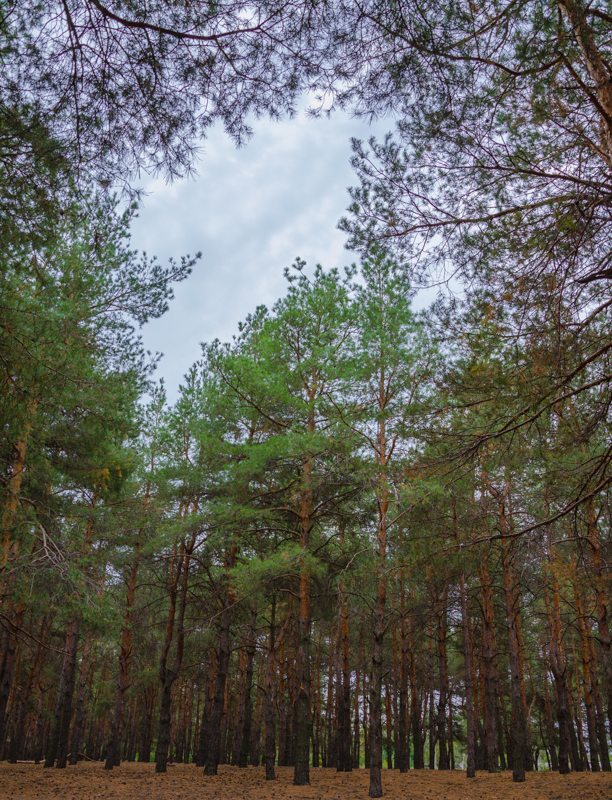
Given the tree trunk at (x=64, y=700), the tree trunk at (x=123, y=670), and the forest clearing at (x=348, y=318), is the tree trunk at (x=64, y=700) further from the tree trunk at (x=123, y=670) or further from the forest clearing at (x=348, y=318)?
the tree trunk at (x=123, y=670)

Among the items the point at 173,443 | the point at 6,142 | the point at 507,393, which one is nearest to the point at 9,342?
the point at 6,142

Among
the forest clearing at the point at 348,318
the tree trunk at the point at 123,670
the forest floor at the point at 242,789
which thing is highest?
the forest clearing at the point at 348,318

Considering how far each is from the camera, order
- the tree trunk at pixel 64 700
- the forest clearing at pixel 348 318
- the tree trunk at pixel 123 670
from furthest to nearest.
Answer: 1. the tree trunk at pixel 123 670
2. the tree trunk at pixel 64 700
3. the forest clearing at pixel 348 318

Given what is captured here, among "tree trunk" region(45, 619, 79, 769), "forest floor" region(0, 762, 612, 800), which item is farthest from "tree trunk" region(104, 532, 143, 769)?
"forest floor" region(0, 762, 612, 800)

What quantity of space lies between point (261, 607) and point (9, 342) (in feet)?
45.2

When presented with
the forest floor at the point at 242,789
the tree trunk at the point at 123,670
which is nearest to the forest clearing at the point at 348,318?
the forest floor at the point at 242,789

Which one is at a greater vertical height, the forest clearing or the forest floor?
the forest clearing

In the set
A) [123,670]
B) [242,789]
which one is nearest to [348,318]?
[242,789]

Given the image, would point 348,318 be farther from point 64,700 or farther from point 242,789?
point 64,700

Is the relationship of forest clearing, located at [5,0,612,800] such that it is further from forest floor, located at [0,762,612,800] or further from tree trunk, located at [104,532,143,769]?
tree trunk, located at [104,532,143,769]

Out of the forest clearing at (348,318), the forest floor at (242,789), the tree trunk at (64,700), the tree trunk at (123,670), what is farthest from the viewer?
the tree trunk at (123,670)

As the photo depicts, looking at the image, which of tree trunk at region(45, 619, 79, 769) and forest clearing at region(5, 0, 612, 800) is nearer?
forest clearing at region(5, 0, 612, 800)

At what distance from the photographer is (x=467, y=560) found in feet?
23.9

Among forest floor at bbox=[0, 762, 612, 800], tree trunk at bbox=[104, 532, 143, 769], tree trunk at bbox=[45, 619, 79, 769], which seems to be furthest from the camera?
tree trunk at bbox=[104, 532, 143, 769]
